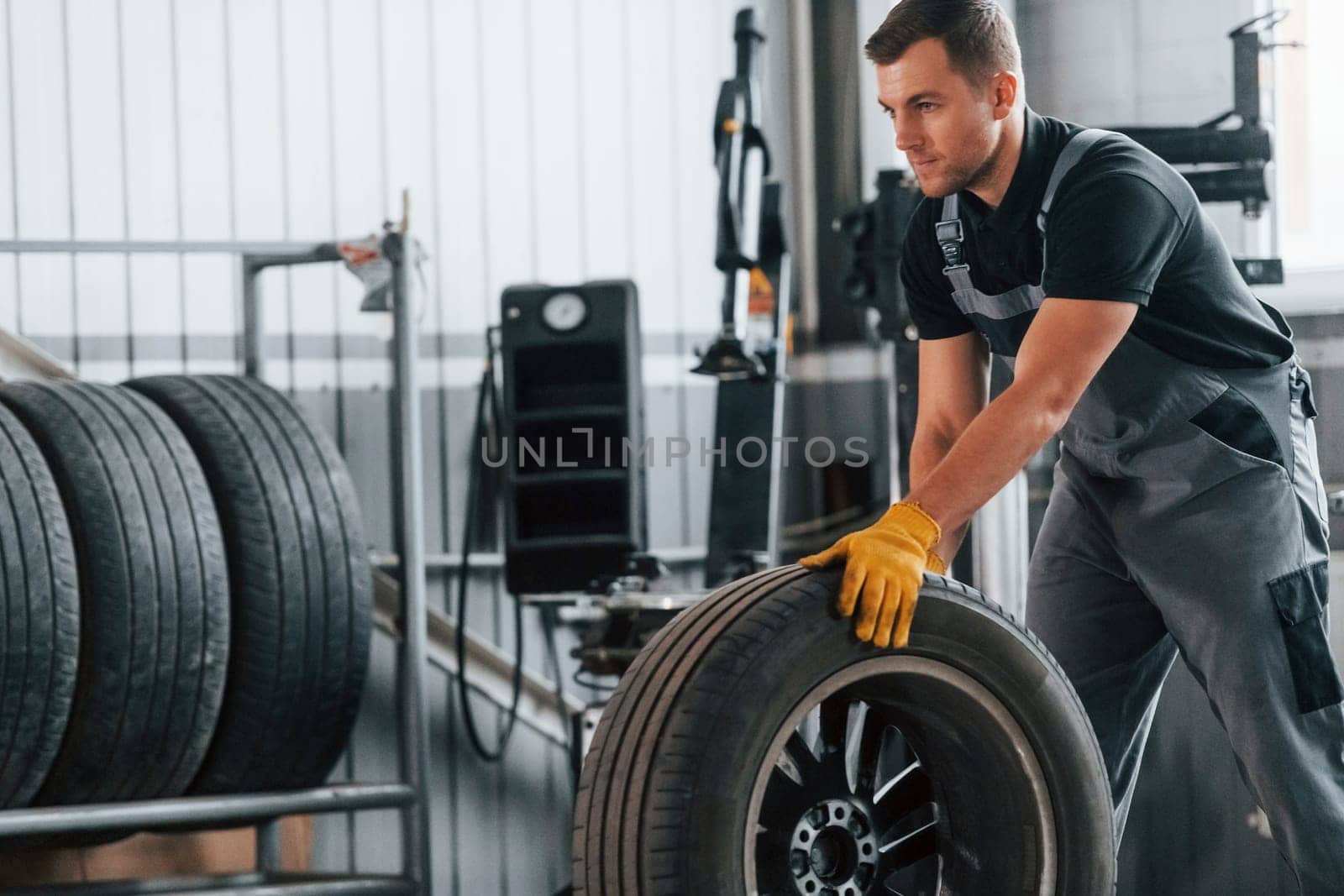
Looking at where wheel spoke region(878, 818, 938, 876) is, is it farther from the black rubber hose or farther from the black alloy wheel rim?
the black rubber hose

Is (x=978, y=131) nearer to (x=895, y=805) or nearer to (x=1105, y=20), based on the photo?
(x=895, y=805)

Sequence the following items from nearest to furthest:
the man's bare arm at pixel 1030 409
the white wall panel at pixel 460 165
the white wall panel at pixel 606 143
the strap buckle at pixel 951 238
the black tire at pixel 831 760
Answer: the black tire at pixel 831 760
the man's bare arm at pixel 1030 409
the strap buckle at pixel 951 238
the white wall panel at pixel 460 165
the white wall panel at pixel 606 143

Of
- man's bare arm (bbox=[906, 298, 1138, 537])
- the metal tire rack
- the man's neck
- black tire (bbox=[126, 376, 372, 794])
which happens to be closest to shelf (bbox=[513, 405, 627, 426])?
the metal tire rack

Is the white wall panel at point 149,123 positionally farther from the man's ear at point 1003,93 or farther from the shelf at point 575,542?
the man's ear at point 1003,93

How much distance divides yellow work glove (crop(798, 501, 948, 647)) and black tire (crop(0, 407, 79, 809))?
58.3 inches

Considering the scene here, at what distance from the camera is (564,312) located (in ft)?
11.4

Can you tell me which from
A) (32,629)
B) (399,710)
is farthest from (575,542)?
(32,629)

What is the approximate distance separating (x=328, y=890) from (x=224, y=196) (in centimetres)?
182

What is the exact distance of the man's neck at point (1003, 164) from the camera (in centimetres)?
171

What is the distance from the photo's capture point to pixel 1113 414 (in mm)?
1771

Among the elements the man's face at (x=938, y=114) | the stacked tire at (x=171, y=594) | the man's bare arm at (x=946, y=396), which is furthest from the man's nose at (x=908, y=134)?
the stacked tire at (x=171, y=594)

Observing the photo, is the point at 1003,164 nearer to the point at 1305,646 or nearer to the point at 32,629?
the point at 1305,646

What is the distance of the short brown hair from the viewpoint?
63.9 inches

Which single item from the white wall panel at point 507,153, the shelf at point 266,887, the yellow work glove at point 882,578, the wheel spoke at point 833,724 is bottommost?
the shelf at point 266,887
